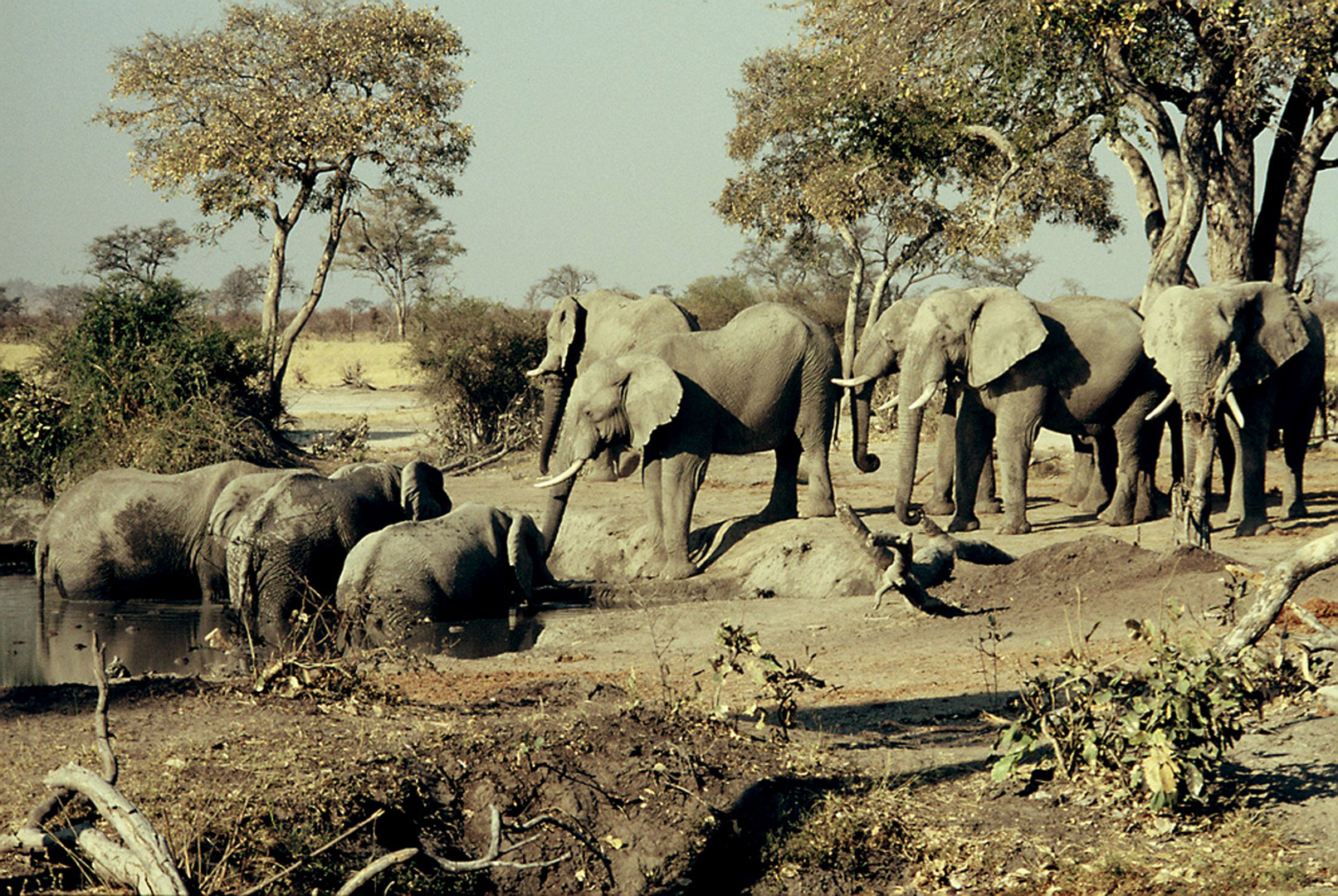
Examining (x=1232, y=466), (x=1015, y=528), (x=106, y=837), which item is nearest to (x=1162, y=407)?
(x=1015, y=528)

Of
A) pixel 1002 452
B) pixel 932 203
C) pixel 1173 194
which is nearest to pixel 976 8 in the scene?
pixel 1173 194

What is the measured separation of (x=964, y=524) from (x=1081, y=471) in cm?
257

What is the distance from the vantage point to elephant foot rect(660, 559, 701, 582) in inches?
488

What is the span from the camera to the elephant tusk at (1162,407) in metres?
12.7

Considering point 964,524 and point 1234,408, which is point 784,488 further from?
point 1234,408

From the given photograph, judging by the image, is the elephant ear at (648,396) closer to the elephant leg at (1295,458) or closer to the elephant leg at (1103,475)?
the elephant leg at (1103,475)

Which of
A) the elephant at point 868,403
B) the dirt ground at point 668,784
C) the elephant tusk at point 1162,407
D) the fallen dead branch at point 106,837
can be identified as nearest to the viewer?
the fallen dead branch at point 106,837

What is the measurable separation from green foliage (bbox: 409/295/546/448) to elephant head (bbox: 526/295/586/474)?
3610mm

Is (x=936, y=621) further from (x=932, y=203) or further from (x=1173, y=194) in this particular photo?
(x=932, y=203)

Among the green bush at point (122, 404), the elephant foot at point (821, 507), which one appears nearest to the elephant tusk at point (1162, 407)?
the elephant foot at point (821, 507)

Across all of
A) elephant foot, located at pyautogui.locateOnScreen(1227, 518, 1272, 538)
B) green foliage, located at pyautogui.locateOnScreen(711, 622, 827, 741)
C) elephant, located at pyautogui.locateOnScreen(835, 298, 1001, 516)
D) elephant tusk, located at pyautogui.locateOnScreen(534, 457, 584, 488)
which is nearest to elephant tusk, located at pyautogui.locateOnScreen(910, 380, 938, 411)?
elephant, located at pyautogui.locateOnScreen(835, 298, 1001, 516)

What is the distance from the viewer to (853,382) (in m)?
13.8

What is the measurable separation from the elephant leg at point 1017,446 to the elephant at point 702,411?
1536mm

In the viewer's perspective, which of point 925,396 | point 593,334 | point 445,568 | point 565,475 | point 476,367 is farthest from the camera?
point 476,367
